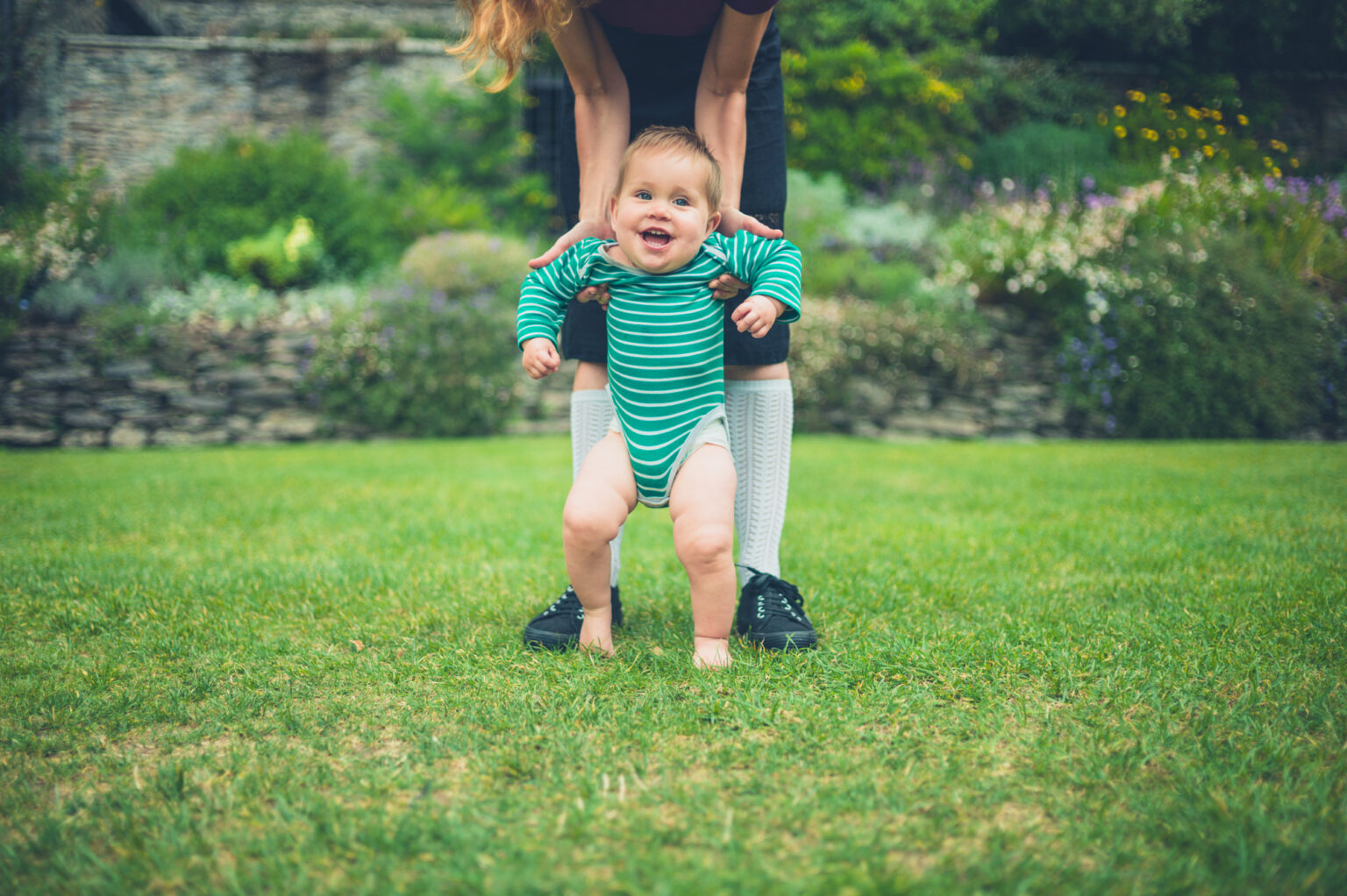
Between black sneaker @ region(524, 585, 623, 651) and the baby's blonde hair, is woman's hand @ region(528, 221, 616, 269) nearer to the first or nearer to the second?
the baby's blonde hair

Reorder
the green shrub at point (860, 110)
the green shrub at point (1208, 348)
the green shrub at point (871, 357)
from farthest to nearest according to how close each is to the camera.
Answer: the green shrub at point (860, 110) < the green shrub at point (871, 357) < the green shrub at point (1208, 348)

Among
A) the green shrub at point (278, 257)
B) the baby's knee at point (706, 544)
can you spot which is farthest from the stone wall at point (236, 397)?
the baby's knee at point (706, 544)

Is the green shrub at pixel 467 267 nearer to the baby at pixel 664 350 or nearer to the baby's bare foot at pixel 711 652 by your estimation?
the baby at pixel 664 350

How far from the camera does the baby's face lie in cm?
188

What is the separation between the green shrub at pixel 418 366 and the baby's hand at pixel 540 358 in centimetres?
544

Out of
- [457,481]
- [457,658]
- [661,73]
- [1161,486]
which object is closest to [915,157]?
[1161,486]

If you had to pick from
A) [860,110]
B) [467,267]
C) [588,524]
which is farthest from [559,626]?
[860,110]

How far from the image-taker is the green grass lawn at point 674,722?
111 centimetres

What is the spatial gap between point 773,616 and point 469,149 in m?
10.1

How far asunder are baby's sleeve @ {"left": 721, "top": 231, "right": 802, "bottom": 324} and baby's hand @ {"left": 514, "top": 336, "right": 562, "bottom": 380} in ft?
1.58

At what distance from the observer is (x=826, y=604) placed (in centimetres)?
237

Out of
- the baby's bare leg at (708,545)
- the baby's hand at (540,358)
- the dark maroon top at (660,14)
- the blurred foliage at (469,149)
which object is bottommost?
the baby's bare leg at (708,545)

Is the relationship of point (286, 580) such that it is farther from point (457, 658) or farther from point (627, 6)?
point (627, 6)

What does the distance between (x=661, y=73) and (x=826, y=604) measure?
1.56m
